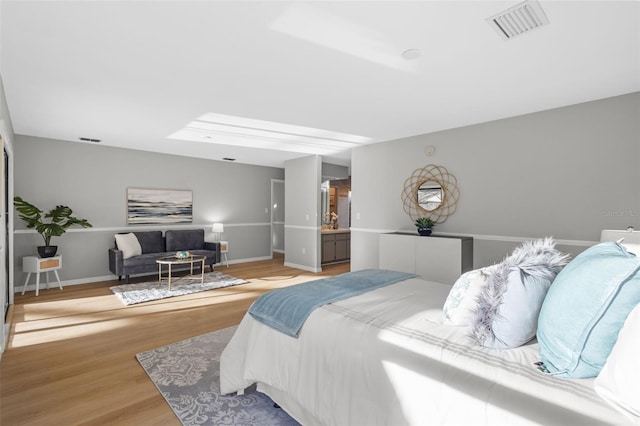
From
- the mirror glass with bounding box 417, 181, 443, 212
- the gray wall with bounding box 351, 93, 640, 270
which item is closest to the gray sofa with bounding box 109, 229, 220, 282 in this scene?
the gray wall with bounding box 351, 93, 640, 270

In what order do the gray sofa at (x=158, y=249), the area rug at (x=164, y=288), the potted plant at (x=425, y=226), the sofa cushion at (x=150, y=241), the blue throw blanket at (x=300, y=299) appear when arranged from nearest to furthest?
1. the blue throw blanket at (x=300, y=299)
2. the area rug at (x=164, y=288)
3. the potted plant at (x=425, y=226)
4. the gray sofa at (x=158, y=249)
5. the sofa cushion at (x=150, y=241)

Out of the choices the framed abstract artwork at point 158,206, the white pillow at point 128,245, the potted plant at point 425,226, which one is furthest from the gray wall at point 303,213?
the white pillow at point 128,245

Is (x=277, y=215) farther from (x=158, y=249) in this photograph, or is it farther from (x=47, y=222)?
Answer: (x=47, y=222)

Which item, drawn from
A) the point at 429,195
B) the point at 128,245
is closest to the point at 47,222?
the point at 128,245

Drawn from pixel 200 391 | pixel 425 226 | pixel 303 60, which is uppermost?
pixel 303 60

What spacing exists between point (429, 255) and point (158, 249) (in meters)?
4.97

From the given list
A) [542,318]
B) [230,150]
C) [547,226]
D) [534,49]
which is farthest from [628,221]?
[230,150]

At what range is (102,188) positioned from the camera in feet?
19.1

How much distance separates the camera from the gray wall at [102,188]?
16.9ft

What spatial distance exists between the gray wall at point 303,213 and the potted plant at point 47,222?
3.81 m

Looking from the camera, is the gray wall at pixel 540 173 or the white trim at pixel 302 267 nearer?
the gray wall at pixel 540 173

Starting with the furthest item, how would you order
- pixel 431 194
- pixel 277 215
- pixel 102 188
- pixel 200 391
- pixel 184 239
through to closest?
1. pixel 277 215
2. pixel 184 239
3. pixel 102 188
4. pixel 431 194
5. pixel 200 391

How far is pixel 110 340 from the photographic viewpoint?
3164 millimetres

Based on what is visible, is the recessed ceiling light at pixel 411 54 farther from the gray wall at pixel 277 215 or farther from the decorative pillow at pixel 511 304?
the gray wall at pixel 277 215
